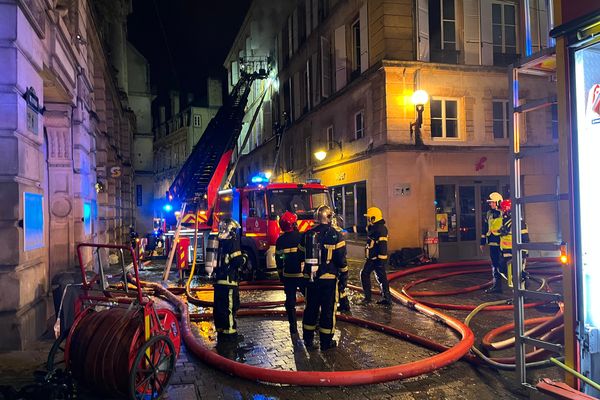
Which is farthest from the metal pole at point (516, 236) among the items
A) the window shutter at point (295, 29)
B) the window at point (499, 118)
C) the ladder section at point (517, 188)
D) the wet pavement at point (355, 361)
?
the window shutter at point (295, 29)

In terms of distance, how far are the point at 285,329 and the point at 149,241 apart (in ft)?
37.0

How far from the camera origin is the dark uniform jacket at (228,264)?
6.25 metres

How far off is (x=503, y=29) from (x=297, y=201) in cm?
1045

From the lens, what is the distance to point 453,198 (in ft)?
49.5

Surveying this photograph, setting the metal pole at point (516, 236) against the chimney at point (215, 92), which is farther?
the chimney at point (215, 92)

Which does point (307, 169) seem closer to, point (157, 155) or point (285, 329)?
point (285, 329)

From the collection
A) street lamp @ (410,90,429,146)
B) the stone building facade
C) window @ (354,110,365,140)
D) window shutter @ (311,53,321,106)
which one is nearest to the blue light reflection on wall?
the stone building facade

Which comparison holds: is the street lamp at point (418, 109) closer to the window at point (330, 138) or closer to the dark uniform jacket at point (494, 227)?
the window at point (330, 138)

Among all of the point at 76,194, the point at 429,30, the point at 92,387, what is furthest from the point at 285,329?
the point at 429,30

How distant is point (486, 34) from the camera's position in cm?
1530

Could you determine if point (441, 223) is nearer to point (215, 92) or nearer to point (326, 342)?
point (326, 342)

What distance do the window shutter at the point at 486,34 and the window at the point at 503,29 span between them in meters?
0.27

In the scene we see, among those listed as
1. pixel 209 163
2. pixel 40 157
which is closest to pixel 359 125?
pixel 209 163

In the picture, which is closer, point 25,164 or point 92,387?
point 92,387
